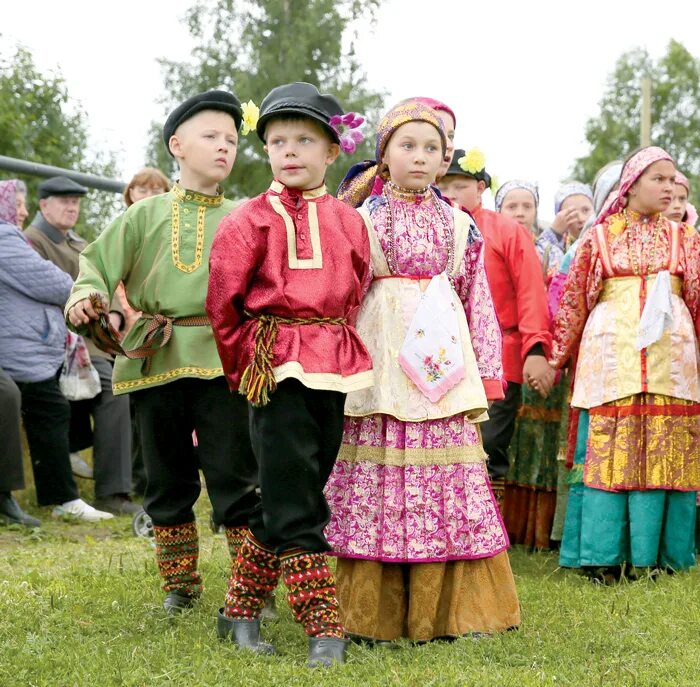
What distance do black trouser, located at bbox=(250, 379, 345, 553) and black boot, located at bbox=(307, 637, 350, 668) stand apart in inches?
11.4

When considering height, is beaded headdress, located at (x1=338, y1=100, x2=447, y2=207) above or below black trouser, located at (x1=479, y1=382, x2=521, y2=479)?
above

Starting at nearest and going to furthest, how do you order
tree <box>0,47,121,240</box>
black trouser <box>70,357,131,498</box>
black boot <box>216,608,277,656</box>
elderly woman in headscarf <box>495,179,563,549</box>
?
black boot <box>216,608,277,656</box>
elderly woman in headscarf <box>495,179,563,549</box>
black trouser <box>70,357,131,498</box>
tree <box>0,47,121,240</box>

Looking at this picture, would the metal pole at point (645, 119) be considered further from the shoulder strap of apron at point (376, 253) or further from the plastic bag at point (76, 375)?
the shoulder strap of apron at point (376, 253)

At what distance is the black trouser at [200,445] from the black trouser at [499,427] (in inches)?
75.4

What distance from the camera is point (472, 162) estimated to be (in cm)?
582

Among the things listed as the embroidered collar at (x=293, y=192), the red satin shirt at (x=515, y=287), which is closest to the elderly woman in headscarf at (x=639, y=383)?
the red satin shirt at (x=515, y=287)

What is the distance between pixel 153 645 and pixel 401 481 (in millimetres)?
1024

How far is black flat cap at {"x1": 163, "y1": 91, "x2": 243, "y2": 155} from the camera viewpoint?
4.56 meters

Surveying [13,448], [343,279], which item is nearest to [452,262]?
[343,279]

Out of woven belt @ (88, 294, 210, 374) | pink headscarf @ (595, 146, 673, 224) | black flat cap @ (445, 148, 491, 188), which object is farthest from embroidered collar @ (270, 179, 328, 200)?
pink headscarf @ (595, 146, 673, 224)

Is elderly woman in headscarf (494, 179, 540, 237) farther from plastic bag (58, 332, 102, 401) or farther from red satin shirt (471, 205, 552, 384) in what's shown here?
plastic bag (58, 332, 102, 401)

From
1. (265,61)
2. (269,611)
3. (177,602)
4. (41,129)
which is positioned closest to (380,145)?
(269,611)

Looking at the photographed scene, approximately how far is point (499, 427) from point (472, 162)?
1362 mm

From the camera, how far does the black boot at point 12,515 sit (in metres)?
7.04
